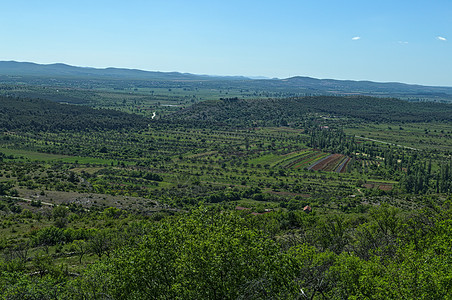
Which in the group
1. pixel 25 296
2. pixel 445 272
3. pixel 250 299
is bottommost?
pixel 25 296

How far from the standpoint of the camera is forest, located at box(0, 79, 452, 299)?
24344 mm

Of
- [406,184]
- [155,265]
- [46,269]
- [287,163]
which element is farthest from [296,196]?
[155,265]

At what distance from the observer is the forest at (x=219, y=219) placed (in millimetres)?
24344

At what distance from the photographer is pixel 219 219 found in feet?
99.6

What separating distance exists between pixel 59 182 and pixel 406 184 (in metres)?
102

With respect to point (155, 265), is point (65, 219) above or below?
below

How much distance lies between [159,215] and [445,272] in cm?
5633

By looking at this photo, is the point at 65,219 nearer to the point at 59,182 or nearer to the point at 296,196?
the point at 59,182

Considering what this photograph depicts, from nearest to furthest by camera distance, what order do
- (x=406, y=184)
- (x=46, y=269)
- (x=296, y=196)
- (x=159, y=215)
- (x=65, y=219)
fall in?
(x=46, y=269)
(x=65, y=219)
(x=159, y=215)
(x=296, y=196)
(x=406, y=184)

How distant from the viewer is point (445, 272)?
76.5 ft

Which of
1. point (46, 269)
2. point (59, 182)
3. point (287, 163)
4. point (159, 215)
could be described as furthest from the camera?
point (287, 163)

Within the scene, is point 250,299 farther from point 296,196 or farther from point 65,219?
point 296,196

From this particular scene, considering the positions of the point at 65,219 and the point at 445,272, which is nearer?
the point at 445,272

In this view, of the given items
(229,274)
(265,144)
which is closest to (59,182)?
(229,274)
